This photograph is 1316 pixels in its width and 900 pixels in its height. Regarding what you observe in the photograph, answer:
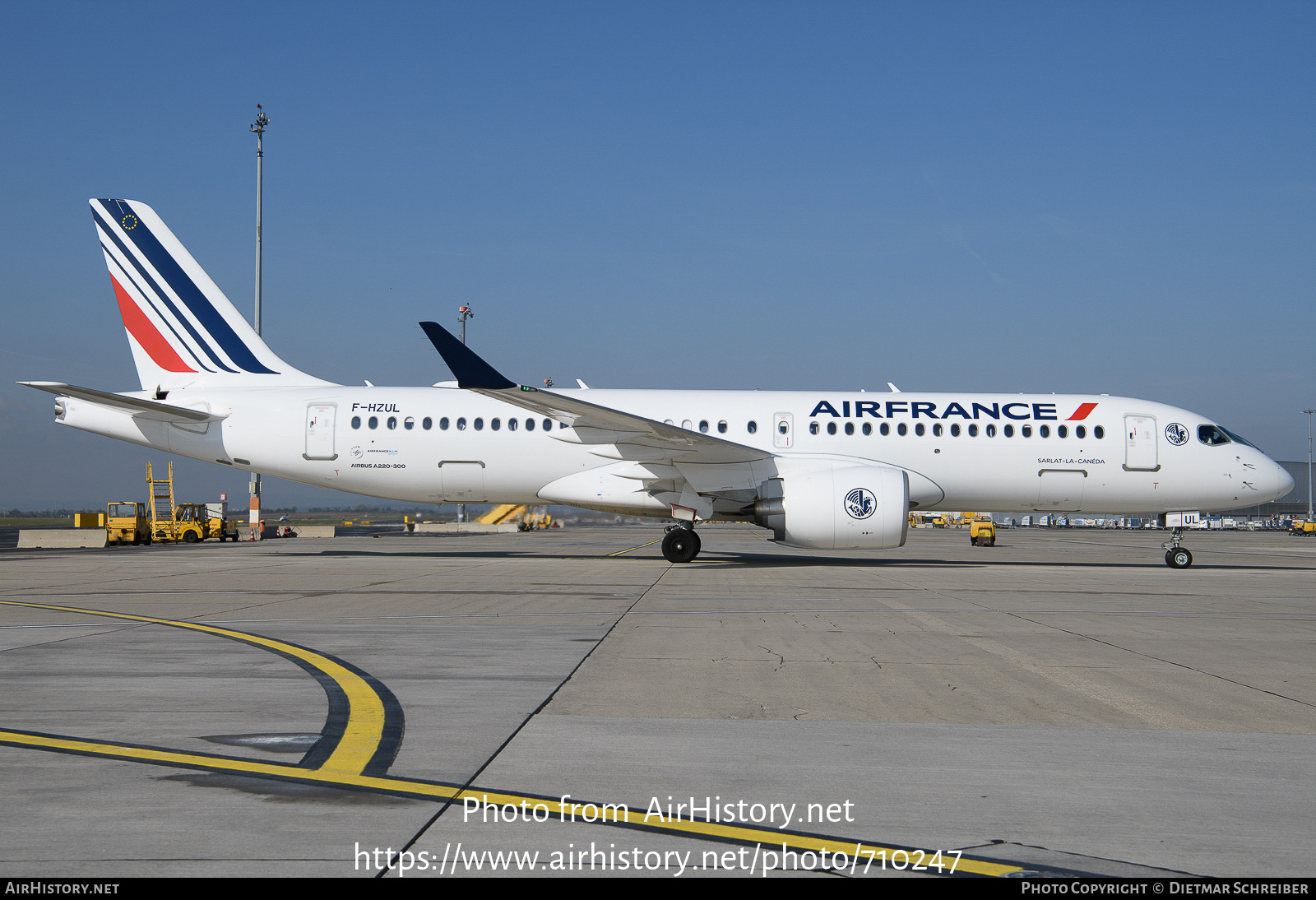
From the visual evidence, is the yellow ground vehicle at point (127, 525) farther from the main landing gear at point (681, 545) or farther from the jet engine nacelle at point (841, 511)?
the jet engine nacelle at point (841, 511)

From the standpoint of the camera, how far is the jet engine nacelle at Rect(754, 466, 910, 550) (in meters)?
18.3

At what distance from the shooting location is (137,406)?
65.2 feet

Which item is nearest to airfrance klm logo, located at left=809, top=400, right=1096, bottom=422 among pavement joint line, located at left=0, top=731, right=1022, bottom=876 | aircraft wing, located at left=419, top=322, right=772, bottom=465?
aircraft wing, located at left=419, top=322, right=772, bottom=465

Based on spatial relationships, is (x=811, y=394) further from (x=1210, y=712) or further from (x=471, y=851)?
(x=471, y=851)

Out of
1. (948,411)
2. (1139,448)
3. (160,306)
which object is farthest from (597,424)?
(1139,448)

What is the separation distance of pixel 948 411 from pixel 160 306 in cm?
1848

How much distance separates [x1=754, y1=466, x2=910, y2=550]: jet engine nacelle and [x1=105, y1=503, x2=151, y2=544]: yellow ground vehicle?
82.7 feet

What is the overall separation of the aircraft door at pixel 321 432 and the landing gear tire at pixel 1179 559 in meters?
19.3

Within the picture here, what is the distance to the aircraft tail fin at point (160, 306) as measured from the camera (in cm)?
2158

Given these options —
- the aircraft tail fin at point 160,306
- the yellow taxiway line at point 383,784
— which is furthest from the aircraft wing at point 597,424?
the yellow taxiway line at point 383,784

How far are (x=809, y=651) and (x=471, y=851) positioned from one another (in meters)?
5.21

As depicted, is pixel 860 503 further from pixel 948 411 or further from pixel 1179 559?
pixel 1179 559

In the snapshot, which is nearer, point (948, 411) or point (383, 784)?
point (383, 784)
